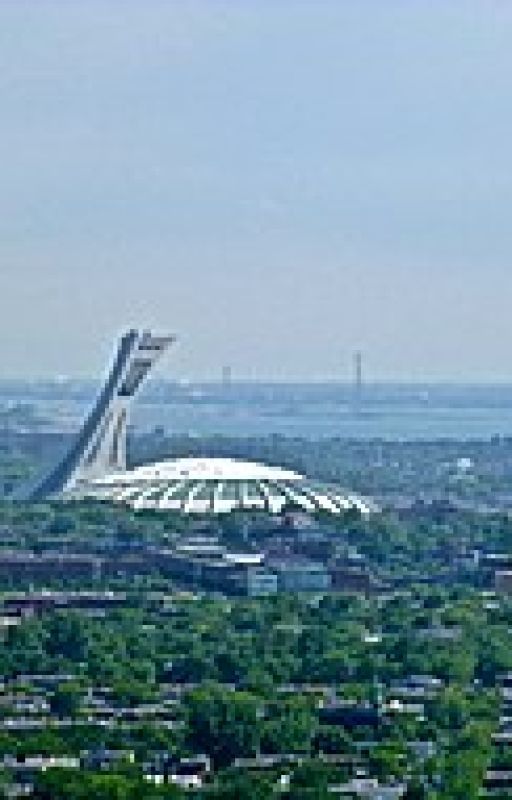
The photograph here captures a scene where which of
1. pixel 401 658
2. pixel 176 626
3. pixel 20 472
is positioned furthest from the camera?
pixel 20 472

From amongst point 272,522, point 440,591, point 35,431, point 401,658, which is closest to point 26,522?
point 272,522

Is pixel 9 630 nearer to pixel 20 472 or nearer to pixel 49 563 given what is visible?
pixel 49 563

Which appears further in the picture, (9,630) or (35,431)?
(35,431)

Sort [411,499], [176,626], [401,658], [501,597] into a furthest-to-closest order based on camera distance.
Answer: [411,499]
[501,597]
[176,626]
[401,658]

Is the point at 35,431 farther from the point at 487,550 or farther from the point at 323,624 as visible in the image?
the point at 323,624
